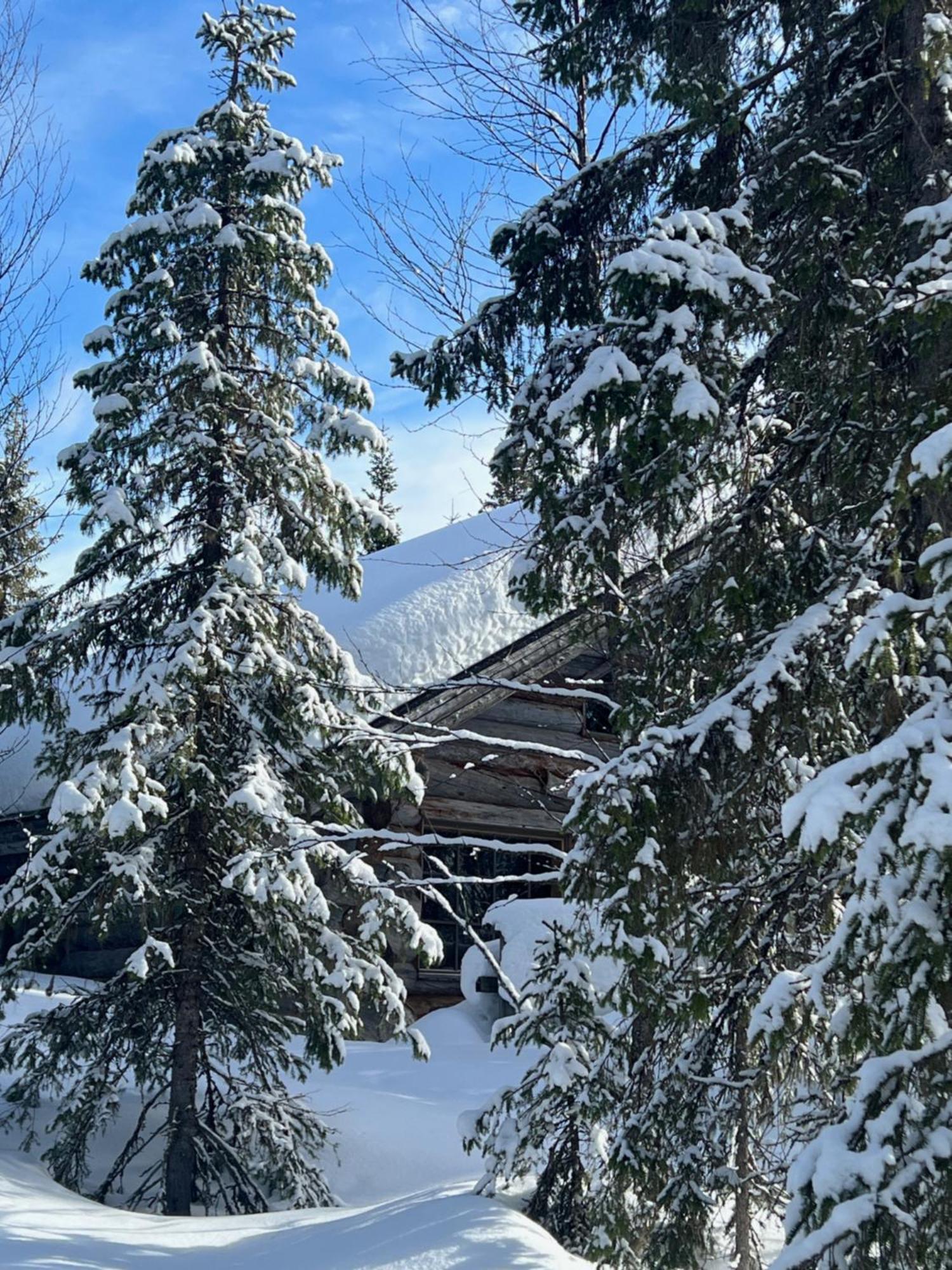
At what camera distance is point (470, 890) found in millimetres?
14516

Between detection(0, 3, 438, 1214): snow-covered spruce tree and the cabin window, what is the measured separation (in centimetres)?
390

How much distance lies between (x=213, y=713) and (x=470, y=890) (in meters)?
6.20

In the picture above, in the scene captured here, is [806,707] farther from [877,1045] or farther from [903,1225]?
[903,1225]

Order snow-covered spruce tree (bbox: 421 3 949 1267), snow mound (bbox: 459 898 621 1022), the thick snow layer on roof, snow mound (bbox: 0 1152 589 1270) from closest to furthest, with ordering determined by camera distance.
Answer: snow-covered spruce tree (bbox: 421 3 949 1267), snow mound (bbox: 0 1152 589 1270), snow mound (bbox: 459 898 621 1022), the thick snow layer on roof

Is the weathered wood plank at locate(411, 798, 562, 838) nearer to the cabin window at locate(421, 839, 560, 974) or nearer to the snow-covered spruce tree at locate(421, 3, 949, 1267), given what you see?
the cabin window at locate(421, 839, 560, 974)

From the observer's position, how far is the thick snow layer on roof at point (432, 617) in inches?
499

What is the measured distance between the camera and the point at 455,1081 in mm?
10719

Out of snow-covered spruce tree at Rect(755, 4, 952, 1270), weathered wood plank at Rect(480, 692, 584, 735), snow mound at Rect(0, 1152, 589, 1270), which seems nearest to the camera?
snow-covered spruce tree at Rect(755, 4, 952, 1270)

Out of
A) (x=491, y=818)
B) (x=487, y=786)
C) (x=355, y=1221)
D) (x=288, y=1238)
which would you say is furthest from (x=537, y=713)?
(x=288, y=1238)

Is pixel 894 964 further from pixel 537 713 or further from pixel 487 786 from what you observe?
pixel 537 713

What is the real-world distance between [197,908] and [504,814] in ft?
18.8

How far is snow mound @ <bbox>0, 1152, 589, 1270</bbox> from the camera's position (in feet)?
19.0

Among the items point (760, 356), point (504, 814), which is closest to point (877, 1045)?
point (760, 356)

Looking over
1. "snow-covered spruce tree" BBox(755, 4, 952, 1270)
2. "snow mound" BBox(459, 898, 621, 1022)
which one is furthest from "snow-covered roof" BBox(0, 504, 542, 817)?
"snow-covered spruce tree" BBox(755, 4, 952, 1270)
